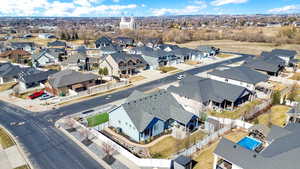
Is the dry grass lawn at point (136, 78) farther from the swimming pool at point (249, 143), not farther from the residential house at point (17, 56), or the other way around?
the residential house at point (17, 56)

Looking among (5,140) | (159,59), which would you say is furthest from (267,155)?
(159,59)

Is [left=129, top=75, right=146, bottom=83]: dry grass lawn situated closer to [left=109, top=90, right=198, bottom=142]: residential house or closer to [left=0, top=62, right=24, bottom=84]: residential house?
[left=109, top=90, right=198, bottom=142]: residential house

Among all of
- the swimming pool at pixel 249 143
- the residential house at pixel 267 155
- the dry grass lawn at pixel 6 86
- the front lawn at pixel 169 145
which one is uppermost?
the residential house at pixel 267 155

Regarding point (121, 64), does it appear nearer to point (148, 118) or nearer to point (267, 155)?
point (148, 118)

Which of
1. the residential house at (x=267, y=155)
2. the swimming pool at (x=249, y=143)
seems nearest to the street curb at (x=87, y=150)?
the residential house at (x=267, y=155)

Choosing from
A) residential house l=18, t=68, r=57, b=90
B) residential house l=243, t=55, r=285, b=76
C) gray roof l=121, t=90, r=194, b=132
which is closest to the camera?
gray roof l=121, t=90, r=194, b=132

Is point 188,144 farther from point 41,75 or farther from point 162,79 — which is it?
point 41,75

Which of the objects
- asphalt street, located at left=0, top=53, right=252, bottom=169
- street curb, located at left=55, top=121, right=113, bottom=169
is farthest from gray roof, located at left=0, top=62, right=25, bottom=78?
street curb, located at left=55, top=121, right=113, bottom=169
